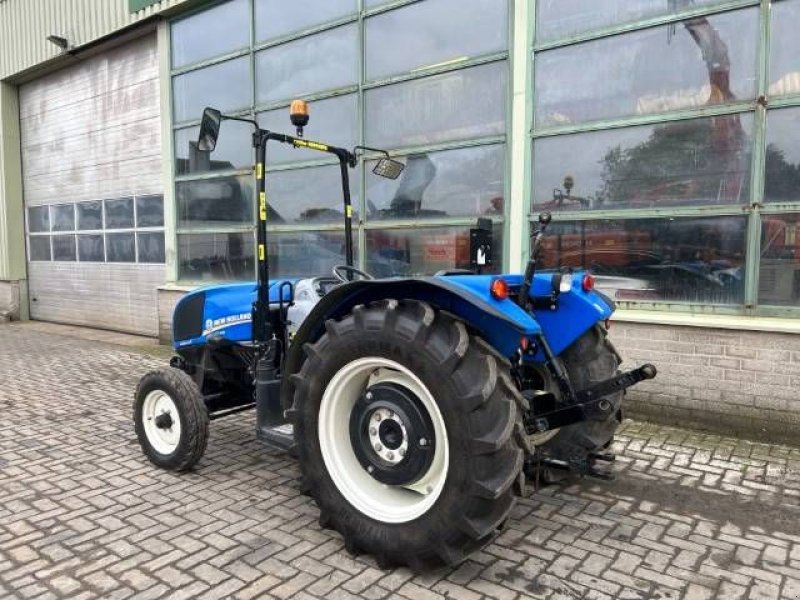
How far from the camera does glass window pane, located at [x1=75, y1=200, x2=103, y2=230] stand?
1116 centimetres

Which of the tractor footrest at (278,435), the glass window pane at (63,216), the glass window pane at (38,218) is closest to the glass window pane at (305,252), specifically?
the tractor footrest at (278,435)

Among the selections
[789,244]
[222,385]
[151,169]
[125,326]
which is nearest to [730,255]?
[789,244]

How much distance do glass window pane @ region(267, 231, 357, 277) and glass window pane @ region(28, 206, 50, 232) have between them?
22.9 ft

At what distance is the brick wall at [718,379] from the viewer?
4.55m

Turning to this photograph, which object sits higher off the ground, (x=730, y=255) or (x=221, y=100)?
(x=221, y=100)

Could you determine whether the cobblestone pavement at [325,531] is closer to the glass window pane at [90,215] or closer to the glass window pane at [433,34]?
the glass window pane at [433,34]

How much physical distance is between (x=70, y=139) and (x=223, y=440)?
9.43m

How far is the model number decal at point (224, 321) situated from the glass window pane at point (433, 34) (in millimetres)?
3692

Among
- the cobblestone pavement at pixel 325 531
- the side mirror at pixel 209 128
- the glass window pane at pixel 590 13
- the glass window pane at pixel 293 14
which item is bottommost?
the cobblestone pavement at pixel 325 531

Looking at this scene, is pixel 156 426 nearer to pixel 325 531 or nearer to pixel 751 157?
pixel 325 531

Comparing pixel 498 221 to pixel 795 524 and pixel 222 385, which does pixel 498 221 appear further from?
pixel 795 524

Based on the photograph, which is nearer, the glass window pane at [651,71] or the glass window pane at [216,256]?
the glass window pane at [651,71]

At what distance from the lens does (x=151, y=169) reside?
9938 mm

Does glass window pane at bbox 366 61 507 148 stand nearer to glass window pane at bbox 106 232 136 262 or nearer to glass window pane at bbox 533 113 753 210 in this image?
glass window pane at bbox 533 113 753 210
